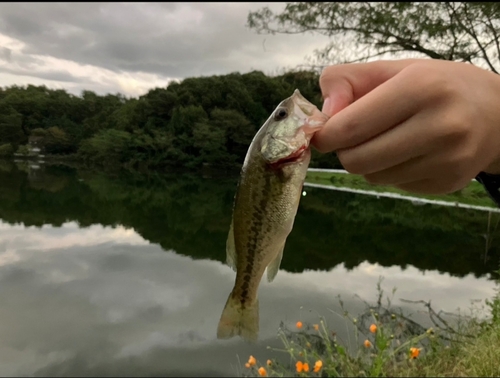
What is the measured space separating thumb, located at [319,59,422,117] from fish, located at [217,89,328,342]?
0.10 meters

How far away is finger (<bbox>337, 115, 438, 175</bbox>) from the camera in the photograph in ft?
4.41

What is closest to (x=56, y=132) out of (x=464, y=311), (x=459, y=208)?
(x=464, y=311)

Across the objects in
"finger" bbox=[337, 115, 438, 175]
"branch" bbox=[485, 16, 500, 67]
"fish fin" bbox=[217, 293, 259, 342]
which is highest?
"branch" bbox=[485, 16, 500, 67]

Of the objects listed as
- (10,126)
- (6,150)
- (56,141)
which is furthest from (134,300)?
(56,141)

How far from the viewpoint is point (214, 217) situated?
15953mm

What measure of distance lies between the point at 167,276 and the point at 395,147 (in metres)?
7.96

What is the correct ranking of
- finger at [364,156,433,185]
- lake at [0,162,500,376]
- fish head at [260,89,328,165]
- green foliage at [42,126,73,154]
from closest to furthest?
finger at [364,156,433,185]
fish head at [260,89,328,165]
lake at [0,162,500,376]
green foliage at [42,126,73,154]

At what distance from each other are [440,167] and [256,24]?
29.1 ft

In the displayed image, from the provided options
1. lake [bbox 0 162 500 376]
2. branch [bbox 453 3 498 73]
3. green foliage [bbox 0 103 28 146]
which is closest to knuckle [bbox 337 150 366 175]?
lake [bbox 0 162 500 376]

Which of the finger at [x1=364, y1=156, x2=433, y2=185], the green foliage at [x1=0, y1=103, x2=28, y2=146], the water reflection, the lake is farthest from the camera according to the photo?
the green foliage at [x1=0, y1=103, x2=28, y2=146]

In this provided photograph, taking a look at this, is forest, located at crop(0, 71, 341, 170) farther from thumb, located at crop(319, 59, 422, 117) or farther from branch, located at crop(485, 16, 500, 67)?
thumb, located at crop(319, 59, 422, 117)

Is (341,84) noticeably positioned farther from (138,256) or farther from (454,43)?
(138,256)

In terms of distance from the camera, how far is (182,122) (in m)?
32.9

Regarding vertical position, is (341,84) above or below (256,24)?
below
